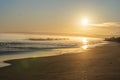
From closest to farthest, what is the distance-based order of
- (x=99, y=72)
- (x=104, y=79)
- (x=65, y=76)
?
(x=104, y=79), (x=65, y=76), (x=99, y=72)

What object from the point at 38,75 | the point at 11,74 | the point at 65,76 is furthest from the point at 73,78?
the point at 11,74

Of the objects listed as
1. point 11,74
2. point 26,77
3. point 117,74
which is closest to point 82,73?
point 117,74

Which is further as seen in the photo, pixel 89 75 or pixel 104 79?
pixel 89 75

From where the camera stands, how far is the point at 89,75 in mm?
15641

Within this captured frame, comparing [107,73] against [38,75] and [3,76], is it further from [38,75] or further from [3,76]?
[3,76]

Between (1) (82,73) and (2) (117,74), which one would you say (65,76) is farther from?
(2) (117,74)

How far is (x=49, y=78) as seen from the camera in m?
15.0

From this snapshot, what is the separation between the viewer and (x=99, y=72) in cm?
1678

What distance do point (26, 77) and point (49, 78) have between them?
4.89 feet

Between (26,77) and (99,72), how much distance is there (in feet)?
14.7

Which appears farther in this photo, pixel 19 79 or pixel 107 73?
pixel 107 73

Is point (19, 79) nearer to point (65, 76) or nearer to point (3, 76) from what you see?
point (3, 76)

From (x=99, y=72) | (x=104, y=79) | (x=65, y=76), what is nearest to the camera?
(x=104, y=79)

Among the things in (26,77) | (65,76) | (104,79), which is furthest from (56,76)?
(104,79)
